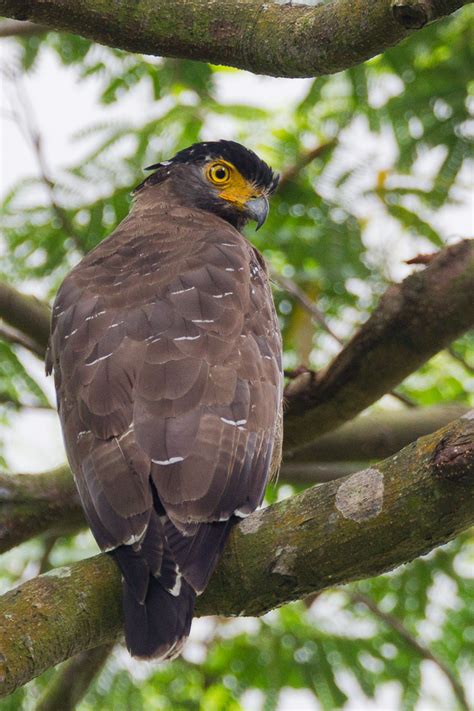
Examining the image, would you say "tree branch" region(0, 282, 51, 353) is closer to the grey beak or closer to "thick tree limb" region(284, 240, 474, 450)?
the grey beak

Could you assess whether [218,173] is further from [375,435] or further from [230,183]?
[375,435]

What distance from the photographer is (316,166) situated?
750 cm

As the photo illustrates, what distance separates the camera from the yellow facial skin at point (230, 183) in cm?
627

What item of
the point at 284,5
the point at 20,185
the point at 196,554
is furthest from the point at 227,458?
the point at 20,185

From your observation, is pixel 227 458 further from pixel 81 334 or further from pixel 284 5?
pixel 284 5

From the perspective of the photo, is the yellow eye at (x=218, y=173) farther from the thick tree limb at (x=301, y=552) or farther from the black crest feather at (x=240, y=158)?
the thick tree limb at (x=301, y=552)

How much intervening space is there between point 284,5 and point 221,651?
13.2 feet

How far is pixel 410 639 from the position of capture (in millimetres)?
6484

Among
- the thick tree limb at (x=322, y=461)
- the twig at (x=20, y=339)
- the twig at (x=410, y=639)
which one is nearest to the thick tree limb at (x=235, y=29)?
the twig at (x=20, y=339)

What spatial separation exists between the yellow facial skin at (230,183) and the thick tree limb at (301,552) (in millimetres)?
2896

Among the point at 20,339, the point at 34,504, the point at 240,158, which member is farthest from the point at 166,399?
the point at 240,158

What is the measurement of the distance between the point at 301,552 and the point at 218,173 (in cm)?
331

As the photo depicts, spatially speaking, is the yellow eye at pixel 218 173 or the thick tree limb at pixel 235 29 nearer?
the thick tree limb at pixel 235 29

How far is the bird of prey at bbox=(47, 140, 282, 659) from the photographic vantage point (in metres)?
3.68
